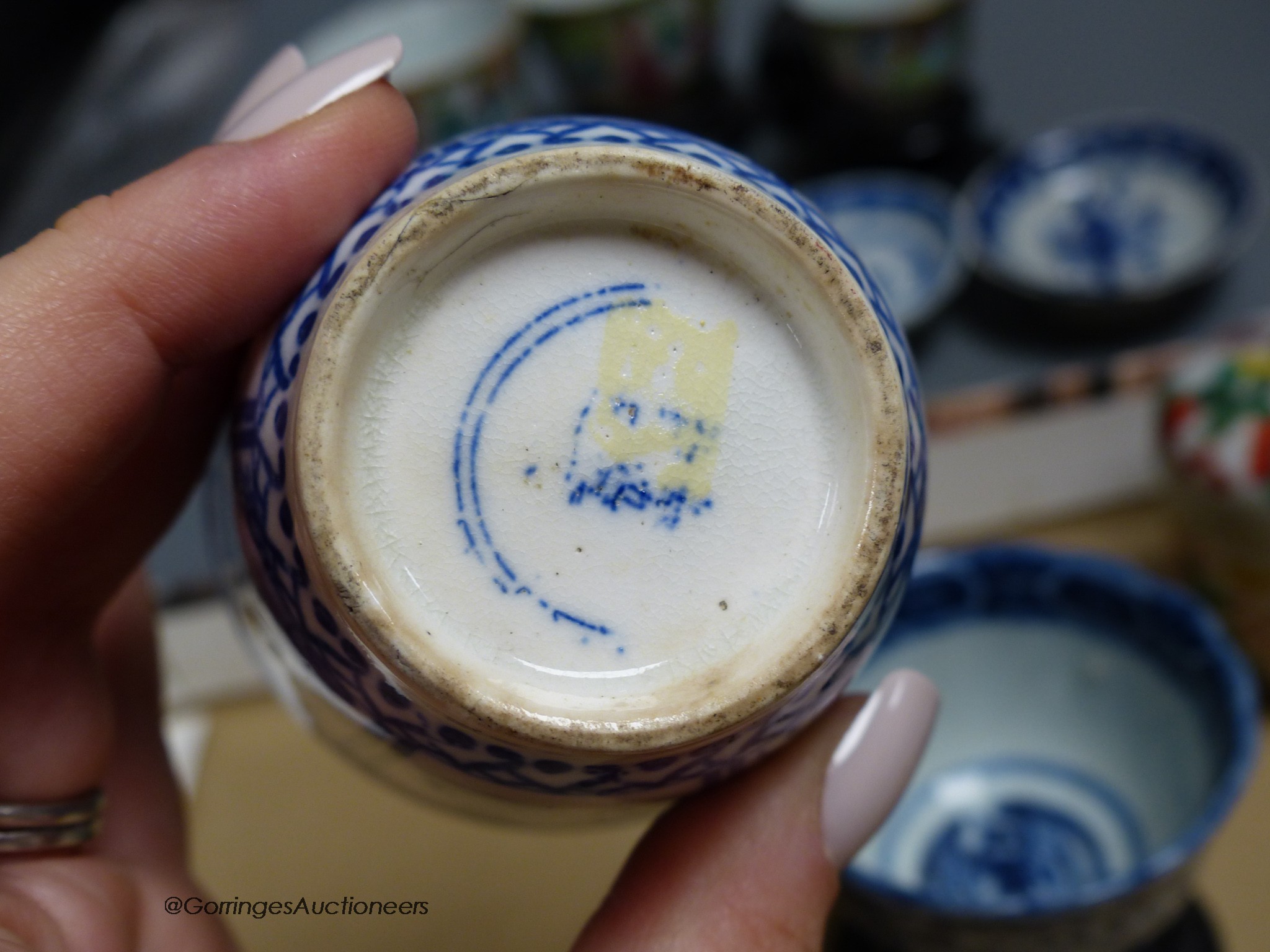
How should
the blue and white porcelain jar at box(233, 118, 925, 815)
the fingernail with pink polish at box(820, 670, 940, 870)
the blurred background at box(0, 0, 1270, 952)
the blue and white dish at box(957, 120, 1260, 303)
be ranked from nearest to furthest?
the blue and white porcelain jar at box(233, 118, 925, 815), the fingernail with pink polish at box(820, 670, 940, 870), the blurred background at box(0, 0, 1270, 952), the blue and white dish at box(957, 120, 1260, 303)

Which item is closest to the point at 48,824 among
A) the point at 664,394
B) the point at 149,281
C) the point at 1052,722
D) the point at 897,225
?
the point at 149,281

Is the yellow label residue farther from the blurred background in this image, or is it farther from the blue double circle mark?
the blurred background

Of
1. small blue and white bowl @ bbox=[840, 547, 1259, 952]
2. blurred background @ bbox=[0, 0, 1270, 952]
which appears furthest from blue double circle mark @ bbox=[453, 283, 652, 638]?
small blue and white bowl @ bbox=[840, 547, 1259, 952]

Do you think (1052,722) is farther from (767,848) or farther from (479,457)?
(479,457)

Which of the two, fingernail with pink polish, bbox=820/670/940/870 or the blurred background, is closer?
fingernail with pink polish, bbox=820/670/940/870

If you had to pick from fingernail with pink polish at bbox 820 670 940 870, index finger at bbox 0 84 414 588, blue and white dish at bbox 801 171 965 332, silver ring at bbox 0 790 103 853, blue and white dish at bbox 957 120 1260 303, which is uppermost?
index finger at bbox 0 84 414 588

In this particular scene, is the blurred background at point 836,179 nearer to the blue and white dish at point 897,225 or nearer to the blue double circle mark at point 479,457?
the blue and white dish at point 897,225

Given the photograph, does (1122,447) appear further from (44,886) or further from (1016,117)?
(44,886)

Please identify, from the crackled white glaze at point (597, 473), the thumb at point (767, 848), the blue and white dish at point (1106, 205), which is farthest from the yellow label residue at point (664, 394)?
the blue and white dish at point (1106, 205)
